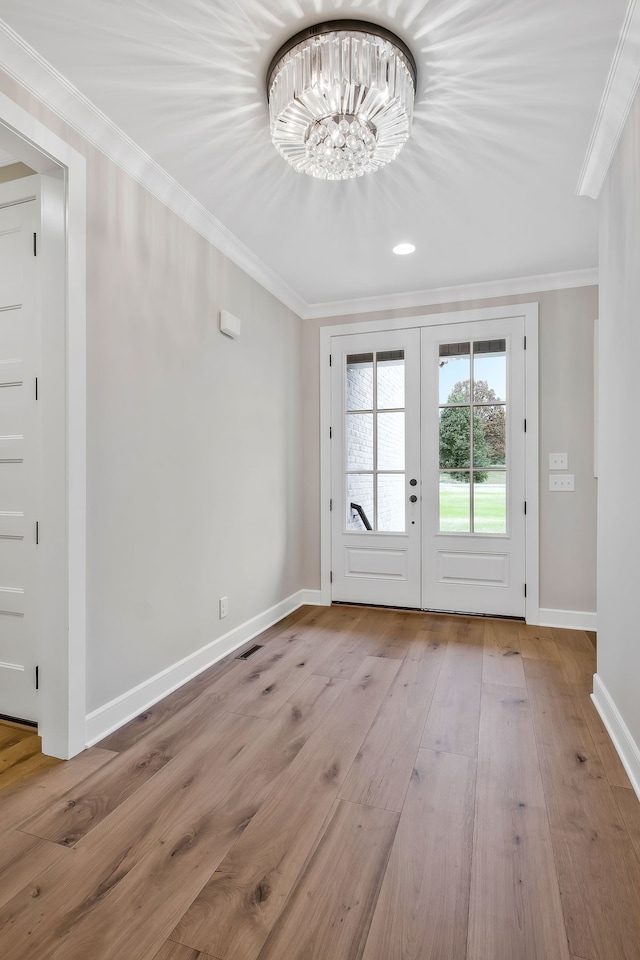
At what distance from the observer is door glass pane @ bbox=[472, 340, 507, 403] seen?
3.78 metres

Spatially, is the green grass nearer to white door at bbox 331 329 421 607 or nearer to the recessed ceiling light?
white door at bbox 331 329 421 607

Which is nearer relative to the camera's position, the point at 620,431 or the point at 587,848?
the point at 587,848

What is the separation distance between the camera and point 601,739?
206cm

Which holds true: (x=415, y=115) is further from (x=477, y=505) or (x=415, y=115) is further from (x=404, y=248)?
(x=477, y=505)

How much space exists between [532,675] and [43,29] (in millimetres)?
3379

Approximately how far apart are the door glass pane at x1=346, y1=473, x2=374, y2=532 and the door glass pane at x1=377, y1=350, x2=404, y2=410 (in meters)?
0.60

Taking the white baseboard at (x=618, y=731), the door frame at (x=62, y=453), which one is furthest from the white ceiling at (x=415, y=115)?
the white baseboard at (x=618, y=731)

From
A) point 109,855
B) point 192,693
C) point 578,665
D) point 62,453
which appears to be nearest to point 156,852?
point 109,855

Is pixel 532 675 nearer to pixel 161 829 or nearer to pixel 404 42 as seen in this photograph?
pixel 161 829

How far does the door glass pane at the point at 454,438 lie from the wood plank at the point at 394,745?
63.9 inches

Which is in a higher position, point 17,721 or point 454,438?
point 454,438

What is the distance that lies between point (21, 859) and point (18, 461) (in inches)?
58.1

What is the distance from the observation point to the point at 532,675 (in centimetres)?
273

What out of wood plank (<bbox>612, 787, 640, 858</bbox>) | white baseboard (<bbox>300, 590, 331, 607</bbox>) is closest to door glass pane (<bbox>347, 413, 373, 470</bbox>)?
white baseboard (<bbox>300, 590, 331, 607</bbox>)
